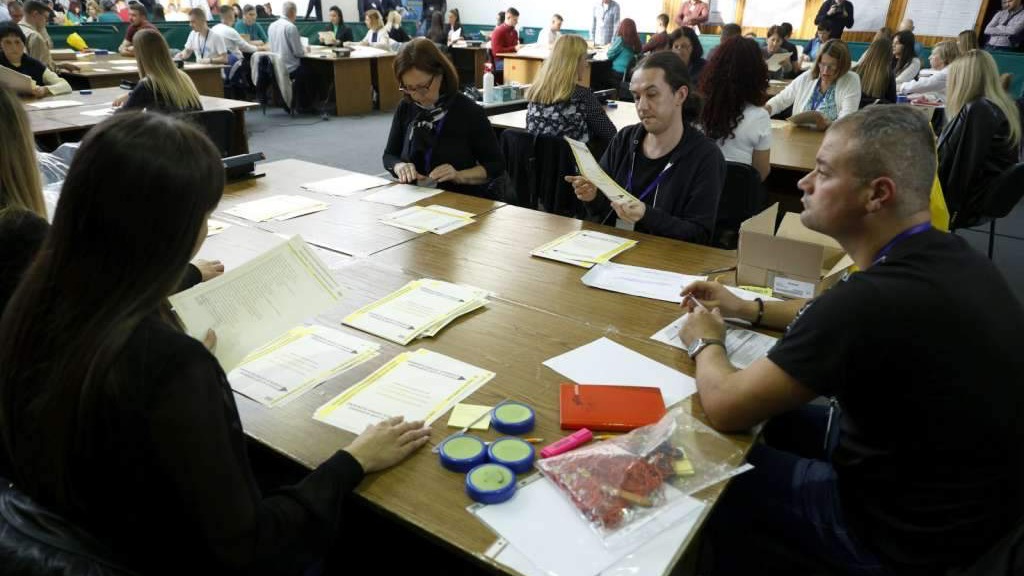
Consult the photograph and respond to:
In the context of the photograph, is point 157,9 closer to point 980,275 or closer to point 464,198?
point 464,198

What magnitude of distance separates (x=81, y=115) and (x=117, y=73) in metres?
2.59

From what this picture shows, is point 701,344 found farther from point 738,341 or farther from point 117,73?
point 117,73

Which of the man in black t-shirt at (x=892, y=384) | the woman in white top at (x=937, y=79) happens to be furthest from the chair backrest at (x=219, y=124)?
the woman in white top at (x=937, y=79)

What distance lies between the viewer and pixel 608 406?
1.18 meters

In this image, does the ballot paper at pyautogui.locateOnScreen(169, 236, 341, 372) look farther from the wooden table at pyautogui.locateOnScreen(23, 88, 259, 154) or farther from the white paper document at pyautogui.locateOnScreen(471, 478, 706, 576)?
the wooden table at pyautogui.locateOnScreen(23, 88, 259, 154)

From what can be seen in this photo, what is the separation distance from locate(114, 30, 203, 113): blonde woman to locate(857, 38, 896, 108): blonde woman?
457cm

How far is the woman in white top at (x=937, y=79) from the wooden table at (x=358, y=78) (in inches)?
220

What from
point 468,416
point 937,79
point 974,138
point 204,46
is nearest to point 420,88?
point 468,416

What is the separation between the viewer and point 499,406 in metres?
1.17

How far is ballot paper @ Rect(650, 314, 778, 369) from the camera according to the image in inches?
55.3

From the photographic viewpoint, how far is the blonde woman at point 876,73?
460cm

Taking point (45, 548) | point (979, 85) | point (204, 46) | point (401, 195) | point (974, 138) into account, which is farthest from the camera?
point (204, 46)

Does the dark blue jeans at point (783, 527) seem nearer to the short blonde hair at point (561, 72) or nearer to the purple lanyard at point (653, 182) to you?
the purple lanyard at point (653, 182)

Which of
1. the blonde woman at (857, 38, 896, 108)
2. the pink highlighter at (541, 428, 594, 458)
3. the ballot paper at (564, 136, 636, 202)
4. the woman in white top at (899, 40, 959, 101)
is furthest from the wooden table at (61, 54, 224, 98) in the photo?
the woman in white top at (899, 40, 959, 101)
